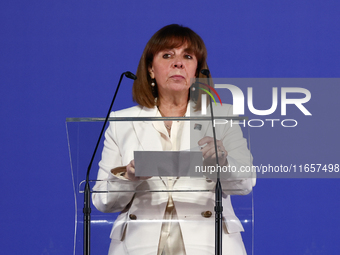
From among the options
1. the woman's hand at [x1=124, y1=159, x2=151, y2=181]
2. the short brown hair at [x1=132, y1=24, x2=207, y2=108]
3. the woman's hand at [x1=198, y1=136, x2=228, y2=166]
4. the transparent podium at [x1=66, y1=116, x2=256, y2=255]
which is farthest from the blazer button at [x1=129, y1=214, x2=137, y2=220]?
the short brown hair at [x1=132, y1=24, x2=207, y2=108]

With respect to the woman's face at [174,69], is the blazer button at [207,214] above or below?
below

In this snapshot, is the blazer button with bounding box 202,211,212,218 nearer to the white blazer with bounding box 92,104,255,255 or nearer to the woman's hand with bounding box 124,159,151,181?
the white blazer with bounding box 92,104,255,255

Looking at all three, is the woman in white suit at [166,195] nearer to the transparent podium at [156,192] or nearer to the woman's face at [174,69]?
the transparent podium at [156,192]

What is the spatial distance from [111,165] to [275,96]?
1.82 ft

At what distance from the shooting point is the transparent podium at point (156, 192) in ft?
3.90

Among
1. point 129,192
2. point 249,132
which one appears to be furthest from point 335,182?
point 129,192

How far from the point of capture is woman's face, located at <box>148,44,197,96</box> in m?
1.63

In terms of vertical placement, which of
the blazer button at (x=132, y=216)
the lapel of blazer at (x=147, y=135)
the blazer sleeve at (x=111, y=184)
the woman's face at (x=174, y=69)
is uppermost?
the woman's face at (x=174, y=69)

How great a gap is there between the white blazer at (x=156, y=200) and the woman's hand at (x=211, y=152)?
0.03 metres

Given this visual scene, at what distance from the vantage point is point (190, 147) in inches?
48.2

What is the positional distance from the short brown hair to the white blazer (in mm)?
483

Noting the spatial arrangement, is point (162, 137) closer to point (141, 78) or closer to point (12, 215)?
point (141, 78)

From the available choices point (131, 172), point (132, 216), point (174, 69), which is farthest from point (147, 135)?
point (174, 69)

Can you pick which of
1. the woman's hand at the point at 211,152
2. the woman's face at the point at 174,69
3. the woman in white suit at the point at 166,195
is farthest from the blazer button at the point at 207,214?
the woman's face at the point at 174,69
